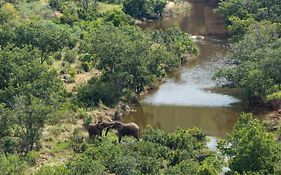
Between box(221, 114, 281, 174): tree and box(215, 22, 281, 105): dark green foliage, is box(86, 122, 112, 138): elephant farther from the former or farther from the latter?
box(215, 22, 281, 105): dark green foliage

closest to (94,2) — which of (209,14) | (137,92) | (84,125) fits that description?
(209,14)

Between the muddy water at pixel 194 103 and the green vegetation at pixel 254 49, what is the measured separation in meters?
2.39

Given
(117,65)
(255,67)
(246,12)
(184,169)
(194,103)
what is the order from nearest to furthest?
(184,169)
(255,67)
(117,65)
(194,103)
(246,12)

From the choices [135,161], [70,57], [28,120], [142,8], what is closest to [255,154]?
[135,161]

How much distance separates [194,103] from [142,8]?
36.6 metres

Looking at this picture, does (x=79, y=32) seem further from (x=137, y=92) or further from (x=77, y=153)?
(x=77, y=153)

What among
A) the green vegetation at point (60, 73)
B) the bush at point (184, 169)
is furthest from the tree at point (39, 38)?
the bush at point (184, 169)

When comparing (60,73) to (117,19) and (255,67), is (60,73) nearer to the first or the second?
(255,67)

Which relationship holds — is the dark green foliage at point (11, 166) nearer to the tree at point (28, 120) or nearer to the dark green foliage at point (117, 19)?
the tree at point (28, 120)

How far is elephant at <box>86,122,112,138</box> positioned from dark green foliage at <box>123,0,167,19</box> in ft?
151

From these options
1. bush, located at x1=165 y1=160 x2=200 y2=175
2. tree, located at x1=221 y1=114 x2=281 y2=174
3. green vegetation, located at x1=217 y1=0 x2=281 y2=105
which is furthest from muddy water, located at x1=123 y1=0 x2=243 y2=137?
tree, located at x1=221 y1=114 x2=281 y2=174

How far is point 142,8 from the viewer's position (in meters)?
89.0

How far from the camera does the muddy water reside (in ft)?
170

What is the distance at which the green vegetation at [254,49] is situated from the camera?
53031 millimetres
